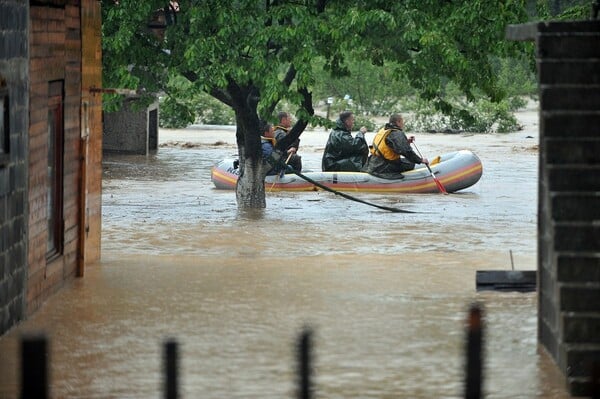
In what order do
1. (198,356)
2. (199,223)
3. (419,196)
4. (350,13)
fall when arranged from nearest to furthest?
1. (198,356)
2. (350,13)
3. (199,223)
4. (419,196)

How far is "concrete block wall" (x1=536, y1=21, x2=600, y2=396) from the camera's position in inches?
386

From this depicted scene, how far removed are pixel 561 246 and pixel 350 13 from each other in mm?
12383

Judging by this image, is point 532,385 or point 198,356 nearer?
point 532,385

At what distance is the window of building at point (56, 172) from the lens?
1453cm

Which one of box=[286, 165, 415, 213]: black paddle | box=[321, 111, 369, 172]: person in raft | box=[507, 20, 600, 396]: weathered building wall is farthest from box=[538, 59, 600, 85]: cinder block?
box=[321, 111, 369, 172]: person in raft

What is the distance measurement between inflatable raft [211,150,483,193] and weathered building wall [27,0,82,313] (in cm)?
1345

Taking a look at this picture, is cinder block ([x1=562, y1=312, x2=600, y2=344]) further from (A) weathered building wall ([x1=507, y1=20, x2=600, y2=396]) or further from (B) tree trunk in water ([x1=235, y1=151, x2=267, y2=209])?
(B) tree trunk in water ([x1=235, y1=151, x2=267, y2=209])

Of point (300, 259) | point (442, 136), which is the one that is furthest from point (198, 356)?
point (442, 136)

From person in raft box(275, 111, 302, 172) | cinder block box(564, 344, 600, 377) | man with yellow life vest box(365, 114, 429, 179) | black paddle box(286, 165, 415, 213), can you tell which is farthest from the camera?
man with yellow life vest box(365, 114, 429, 179)

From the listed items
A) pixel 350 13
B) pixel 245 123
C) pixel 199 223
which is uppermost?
pixel 350 13

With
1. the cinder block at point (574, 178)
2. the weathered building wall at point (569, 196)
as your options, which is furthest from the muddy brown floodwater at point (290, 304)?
the cinder block at point (574, 178)

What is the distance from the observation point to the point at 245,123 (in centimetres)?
2472

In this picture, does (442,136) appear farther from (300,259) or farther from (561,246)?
(561,246)

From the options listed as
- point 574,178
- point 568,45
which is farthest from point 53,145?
point 574,178
